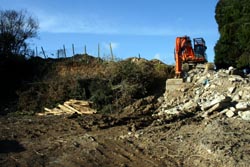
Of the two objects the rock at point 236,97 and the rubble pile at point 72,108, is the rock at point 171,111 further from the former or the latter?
the rubble pile at point 72,108

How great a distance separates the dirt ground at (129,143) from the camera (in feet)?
36.2

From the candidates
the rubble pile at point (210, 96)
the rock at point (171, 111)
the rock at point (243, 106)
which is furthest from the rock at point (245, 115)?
the rock at point (171, 111)

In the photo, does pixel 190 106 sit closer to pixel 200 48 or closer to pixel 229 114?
pixel 229 114

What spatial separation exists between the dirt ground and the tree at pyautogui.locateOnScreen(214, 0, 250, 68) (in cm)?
1184

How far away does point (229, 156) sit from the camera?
433 inches

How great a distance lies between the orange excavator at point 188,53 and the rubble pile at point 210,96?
0.69m

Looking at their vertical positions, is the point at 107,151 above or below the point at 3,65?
below

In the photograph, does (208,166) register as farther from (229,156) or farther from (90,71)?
(90,71)

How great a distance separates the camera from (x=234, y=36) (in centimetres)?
2689

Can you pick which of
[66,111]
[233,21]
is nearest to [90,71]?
[66,111]

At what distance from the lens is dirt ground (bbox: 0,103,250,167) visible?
11039 mm

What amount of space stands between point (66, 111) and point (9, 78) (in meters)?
7.51

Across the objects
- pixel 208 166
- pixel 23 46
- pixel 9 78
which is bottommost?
pixel 208 166

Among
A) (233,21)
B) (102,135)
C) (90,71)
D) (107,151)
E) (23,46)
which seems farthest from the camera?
(23,46)
